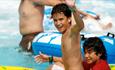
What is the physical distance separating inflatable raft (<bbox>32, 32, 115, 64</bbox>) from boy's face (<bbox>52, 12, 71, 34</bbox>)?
1.86 metres

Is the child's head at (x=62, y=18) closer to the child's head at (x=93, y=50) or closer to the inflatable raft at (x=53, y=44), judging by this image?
the child's head at (x=93, y=50)

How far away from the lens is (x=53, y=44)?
18.7 ft

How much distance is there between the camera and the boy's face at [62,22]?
11.8 feet

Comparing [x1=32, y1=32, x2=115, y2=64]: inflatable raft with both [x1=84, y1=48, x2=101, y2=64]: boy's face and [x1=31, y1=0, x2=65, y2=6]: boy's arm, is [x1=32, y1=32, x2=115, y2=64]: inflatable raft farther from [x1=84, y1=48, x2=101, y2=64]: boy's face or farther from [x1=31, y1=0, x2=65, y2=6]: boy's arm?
[x1=84, y1=48, x2=101, y2=64]: boy's face

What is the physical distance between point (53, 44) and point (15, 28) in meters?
2.90

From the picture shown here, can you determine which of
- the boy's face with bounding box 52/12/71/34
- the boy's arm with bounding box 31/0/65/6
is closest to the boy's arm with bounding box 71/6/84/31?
the boy's face with bounding box 52/12/71/34

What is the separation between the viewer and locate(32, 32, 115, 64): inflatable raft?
5.50 metres

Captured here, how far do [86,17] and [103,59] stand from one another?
297 cm

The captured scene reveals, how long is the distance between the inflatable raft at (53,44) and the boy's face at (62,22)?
6.10ft

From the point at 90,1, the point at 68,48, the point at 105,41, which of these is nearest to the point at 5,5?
Result: the point at 90,1

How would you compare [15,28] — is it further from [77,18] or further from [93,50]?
[77,18]

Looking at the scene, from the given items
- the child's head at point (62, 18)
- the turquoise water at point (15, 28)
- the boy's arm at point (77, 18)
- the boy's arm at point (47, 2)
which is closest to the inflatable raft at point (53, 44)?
the turquoise water at point (15, 28)

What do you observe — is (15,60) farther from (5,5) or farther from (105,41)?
(5,5)

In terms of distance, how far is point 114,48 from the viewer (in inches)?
217
